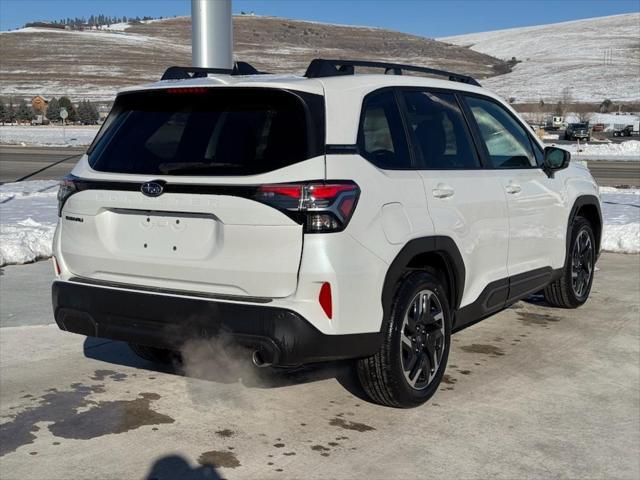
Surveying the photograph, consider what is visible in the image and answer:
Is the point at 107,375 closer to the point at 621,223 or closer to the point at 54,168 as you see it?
the point at 621,223

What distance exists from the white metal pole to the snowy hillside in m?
99.1

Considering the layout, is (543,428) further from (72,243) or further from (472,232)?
(72,243)

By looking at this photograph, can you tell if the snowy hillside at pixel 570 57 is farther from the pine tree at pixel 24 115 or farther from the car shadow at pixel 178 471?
the car shadow at pixel 178 471

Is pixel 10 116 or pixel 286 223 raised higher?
pixel 10 116

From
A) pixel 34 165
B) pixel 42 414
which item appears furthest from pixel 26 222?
pixel 34 165

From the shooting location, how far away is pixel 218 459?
12.5 ft

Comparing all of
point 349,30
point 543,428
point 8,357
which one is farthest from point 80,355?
point 349,30

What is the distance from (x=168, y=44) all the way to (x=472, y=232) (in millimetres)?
150450

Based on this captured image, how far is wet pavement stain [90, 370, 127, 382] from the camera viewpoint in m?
5.02

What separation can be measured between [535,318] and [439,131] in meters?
2.54

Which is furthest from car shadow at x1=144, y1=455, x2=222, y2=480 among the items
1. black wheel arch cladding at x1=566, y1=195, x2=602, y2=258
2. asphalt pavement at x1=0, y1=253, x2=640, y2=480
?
black wheel arch cladding at x1=566, y1=195, x2=602, y2=258

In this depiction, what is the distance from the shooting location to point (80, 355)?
18.1 feet

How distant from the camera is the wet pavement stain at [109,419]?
415 cm

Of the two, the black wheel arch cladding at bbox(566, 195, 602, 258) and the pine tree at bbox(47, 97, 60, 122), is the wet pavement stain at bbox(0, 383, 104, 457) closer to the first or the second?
the black wheel arch cladding at bbox(566, 195, 602, 258)
